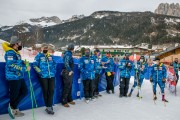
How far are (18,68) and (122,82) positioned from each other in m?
5.65

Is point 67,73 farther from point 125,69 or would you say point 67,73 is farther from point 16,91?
point 125,69

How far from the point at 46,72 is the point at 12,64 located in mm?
1078

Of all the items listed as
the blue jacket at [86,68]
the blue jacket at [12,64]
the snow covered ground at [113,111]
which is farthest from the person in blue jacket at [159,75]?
the blue jacket at [12,64]

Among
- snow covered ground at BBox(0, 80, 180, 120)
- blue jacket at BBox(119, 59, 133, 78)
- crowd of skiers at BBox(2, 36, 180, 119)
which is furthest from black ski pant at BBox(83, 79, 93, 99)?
blue jacket at BBox(119, 59, 133, 78)

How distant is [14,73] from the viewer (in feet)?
19.9

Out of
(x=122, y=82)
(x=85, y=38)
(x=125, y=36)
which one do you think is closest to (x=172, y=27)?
(x=125, y=36)

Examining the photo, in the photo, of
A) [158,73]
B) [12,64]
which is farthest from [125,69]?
[12,64]

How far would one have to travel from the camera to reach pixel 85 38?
194000 millimetres

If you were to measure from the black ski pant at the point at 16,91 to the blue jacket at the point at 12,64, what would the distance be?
0.13m

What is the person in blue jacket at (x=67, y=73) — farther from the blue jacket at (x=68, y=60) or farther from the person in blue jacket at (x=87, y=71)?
the person in blue jacket at (x=87, y=71)

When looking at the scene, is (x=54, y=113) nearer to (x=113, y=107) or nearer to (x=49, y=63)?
(x=49, y=63)

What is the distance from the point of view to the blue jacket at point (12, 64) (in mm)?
5984

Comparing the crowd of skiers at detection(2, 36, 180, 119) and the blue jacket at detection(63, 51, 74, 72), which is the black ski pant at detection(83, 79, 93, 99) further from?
the blue jacket at detection(63, 51, 74, 72)

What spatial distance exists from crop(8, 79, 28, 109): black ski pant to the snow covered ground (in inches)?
16.8
